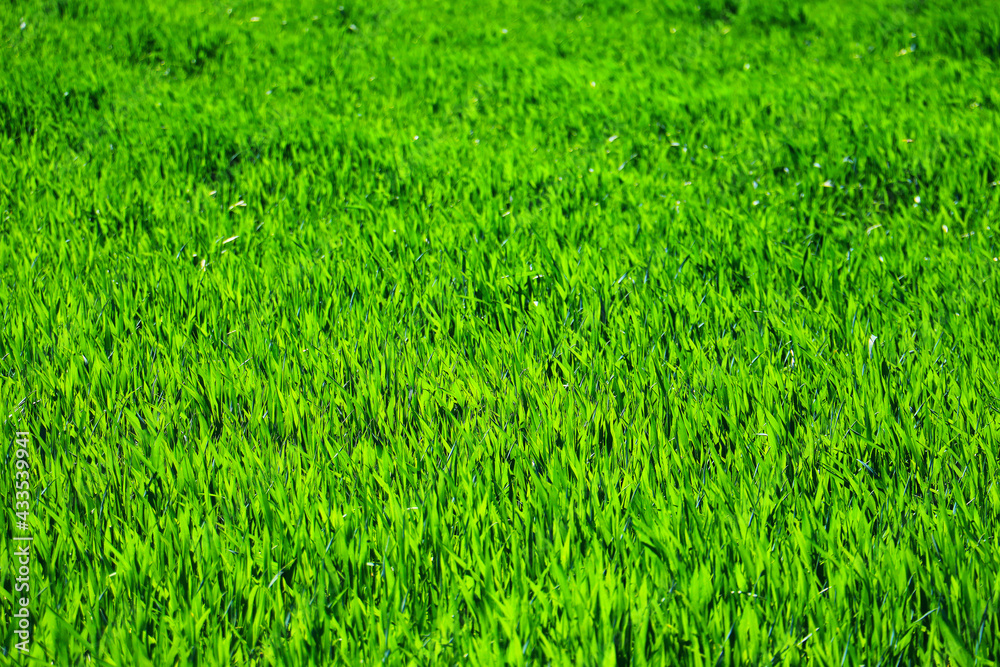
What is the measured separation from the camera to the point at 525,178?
3.63m

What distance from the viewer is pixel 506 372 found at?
2.22m

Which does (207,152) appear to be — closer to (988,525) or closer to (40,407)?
(40,407)

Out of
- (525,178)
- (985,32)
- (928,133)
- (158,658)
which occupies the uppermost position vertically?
(985,32)

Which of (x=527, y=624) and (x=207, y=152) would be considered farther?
(x=207, y=152)

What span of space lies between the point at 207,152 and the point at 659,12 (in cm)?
450

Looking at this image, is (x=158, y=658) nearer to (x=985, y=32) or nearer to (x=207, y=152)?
Result: (x=207, y=152)

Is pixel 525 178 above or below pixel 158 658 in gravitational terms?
above

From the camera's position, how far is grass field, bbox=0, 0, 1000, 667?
1442 mm

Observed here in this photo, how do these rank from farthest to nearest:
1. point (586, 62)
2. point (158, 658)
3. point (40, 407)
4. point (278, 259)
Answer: point (586, 62)
point (278, 259)
point (40, 407)
point (158, 658)

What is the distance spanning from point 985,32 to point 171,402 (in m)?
6.18

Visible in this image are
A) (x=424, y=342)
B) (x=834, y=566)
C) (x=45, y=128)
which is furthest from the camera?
(x=45, y=128)

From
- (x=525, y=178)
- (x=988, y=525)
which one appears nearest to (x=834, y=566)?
(x=988, y=525)

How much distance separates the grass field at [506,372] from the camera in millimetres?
1442

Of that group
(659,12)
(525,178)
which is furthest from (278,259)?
(659,12)
